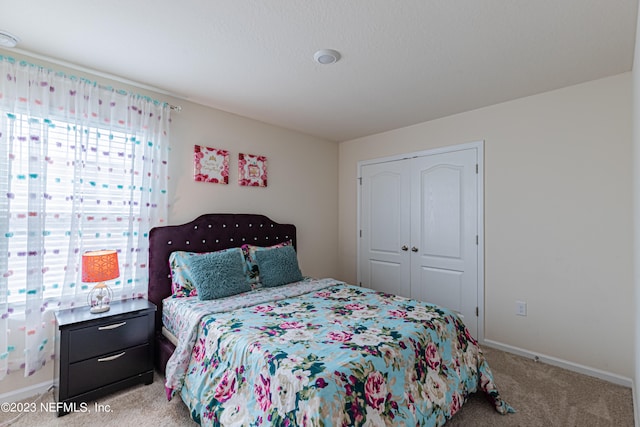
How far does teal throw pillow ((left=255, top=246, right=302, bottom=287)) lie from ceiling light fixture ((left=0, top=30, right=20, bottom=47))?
2.29 metres

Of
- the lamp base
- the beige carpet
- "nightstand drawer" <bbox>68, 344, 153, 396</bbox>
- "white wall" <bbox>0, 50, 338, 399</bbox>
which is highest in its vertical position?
"white wall" <bbox>0, 50, 338, 399</bbox>

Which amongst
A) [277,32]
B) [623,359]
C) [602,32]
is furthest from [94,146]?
[623,359]

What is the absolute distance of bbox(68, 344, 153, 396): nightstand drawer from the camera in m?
2.05

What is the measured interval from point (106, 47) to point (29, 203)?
1196mm

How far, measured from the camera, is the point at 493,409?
2076mm

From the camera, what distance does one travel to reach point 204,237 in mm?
3023

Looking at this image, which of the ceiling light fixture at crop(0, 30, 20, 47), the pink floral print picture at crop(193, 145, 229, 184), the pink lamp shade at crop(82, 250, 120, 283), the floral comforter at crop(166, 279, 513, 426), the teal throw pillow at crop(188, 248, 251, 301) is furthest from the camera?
the pink floral print picture at crop(193, 145, 229, 184)

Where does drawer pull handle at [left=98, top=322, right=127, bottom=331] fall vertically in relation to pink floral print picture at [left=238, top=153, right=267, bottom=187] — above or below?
below

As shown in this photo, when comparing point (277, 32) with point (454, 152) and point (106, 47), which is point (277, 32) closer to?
point (106, 47)

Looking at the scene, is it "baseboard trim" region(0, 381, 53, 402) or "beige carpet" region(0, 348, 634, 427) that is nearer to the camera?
"beige carpet" region(0, 348, 634, 427)

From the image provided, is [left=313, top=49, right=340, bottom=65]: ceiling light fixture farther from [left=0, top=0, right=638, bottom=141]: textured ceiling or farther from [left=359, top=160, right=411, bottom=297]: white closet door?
[left=359, top=160, right=411, bottom=297]: white closet door

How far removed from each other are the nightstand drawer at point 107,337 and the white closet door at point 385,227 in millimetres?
2737

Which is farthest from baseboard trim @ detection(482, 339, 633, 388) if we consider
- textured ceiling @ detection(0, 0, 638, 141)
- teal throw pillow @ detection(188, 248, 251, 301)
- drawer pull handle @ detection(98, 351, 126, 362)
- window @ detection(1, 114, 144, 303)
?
window @ detection(1, 114, 144, 303)

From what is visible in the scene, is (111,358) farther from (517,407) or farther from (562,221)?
(562,221)
